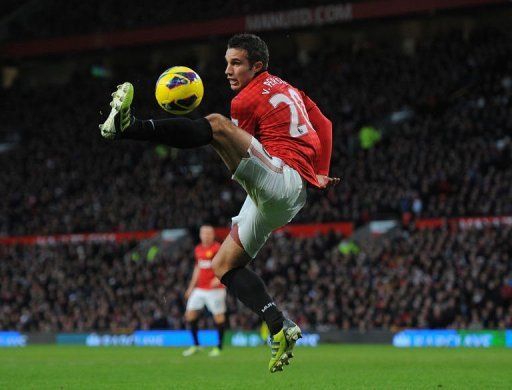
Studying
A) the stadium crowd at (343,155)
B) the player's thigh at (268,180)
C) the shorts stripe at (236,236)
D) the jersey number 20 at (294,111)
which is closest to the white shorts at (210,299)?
the stadium crowd at (343,155)

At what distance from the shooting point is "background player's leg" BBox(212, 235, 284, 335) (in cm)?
840

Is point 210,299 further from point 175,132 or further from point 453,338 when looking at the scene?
point 175,132

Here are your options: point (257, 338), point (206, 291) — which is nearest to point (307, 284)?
point (257, 338)

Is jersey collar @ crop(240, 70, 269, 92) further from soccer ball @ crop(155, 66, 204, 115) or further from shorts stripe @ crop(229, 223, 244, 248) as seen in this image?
shorts stripe @ crop(229, 223, 244, 248)

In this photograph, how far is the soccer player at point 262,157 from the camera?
25.1ft

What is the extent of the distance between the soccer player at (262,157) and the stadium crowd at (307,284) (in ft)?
48.5

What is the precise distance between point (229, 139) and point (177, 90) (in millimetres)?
603

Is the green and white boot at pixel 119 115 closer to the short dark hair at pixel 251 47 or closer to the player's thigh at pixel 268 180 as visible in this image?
the player's thigh at pixel 268 180

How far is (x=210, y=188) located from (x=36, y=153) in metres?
10.5

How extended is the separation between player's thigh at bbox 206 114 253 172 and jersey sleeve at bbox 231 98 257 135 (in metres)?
0.56

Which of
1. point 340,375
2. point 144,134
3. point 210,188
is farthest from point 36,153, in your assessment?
point 144,134

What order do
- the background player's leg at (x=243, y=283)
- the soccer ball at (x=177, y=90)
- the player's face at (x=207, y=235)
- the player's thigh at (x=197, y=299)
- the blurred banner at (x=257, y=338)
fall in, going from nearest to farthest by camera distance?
the soccer ball at (x=177, y=90)
the background player's leg at (x=243, y=283)
the player's face at (x=207, y=235)
the player's thigh at (x=197, y=299)
the blurred banner at (x=257, y=338)

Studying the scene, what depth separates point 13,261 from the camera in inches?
1328

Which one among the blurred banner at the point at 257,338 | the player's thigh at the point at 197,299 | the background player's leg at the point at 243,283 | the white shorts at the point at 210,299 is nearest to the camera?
the background player's leg at the point at 243,283
